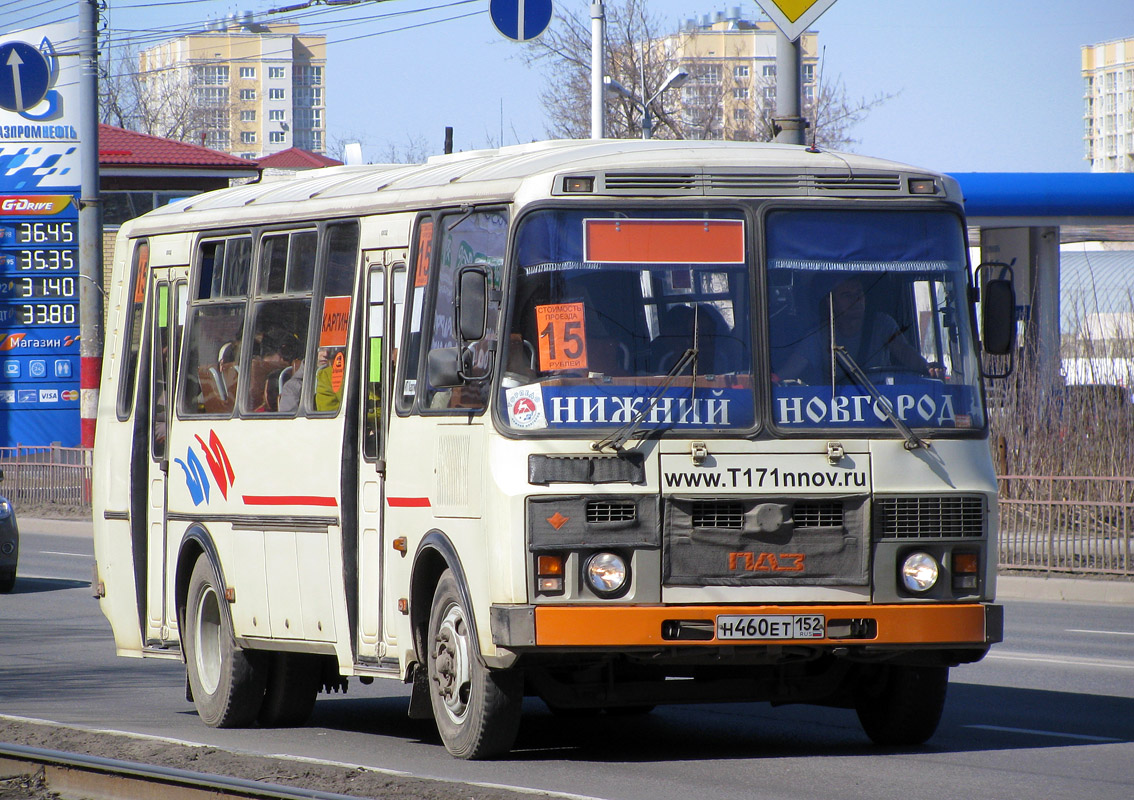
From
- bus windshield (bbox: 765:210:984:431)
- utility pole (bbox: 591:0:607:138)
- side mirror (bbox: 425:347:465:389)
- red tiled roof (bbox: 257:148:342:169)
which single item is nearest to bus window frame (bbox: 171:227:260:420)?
side mirror (bbox: 425:347:465:389)

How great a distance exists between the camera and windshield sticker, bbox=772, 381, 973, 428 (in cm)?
808

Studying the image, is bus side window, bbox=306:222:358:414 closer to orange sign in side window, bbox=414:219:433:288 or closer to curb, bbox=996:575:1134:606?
orange sign in side window, bbox=414:219:433:288

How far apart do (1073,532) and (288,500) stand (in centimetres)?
1164

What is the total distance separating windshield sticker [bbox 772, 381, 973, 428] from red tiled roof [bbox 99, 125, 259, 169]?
38.8 meters

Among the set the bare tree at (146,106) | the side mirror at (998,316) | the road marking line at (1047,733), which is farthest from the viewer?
the bare tree at (146,106)

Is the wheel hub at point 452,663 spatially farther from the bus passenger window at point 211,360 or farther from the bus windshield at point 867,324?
the bus passenger window at point 211,360

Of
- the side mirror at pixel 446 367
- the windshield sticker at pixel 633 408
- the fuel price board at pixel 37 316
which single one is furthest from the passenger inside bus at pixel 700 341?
the fuel price board at pixel 37 316

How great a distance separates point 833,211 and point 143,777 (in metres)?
3.84

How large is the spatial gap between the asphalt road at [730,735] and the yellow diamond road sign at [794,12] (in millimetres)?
4621

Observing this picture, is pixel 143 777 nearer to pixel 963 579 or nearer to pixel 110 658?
pixel 963 579

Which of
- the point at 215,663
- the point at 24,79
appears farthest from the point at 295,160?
the point at 215,663

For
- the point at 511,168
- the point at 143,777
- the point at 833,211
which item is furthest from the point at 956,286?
the point at 143,777

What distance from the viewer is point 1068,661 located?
1268cm

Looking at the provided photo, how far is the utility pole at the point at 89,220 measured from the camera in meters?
26.4
